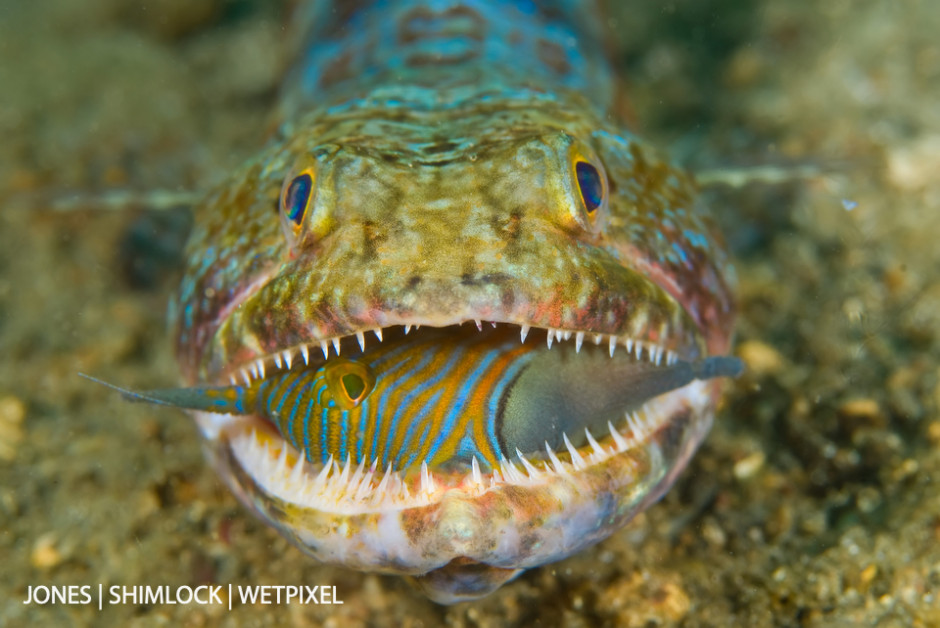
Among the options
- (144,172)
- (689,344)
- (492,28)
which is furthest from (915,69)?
(144,172)

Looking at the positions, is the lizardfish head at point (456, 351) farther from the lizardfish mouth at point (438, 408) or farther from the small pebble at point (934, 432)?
the small pebble at point (934, 432)

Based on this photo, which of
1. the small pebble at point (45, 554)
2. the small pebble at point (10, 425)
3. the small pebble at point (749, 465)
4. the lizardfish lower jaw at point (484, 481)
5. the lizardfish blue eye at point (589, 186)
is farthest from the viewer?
the small pebble at point (10, 425)

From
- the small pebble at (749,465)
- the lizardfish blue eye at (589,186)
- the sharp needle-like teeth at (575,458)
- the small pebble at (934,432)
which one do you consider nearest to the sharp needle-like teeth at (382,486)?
the sharp needle-like teeth at (575,458)

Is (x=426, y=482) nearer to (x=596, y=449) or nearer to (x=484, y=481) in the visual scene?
(x=484, y=481)

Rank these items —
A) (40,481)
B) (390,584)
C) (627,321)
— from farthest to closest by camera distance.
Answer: (40,481) → (390,584) → (627,321)

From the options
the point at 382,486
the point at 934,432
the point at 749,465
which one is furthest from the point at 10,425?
the point at 934,432

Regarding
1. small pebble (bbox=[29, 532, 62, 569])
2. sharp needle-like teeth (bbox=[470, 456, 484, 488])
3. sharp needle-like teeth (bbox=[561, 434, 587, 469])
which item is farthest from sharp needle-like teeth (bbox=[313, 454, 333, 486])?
small pebble (bbox=[29, 532, 62, 569])

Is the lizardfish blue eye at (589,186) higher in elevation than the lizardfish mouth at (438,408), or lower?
higher

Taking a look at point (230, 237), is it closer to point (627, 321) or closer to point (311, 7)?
point (627, 321)
